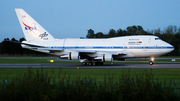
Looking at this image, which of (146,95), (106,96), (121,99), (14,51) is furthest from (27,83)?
(14,51)

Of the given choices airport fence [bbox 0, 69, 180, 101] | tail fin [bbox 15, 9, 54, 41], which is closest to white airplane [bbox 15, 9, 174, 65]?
tail fin [bbox 15, 9, 54, 41]

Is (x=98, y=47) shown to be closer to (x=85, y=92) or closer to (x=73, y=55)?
(x=73, y=55)

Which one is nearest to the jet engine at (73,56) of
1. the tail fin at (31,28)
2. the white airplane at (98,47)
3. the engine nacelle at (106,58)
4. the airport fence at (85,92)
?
the white airplane at (98,47)

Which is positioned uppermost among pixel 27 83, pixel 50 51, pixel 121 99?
pixel 50 51

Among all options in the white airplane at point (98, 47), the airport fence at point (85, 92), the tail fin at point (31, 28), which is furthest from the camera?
the tail fin at point (31, 28)

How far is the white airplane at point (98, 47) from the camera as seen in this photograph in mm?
33938

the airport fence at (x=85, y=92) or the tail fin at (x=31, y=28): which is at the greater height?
the tail fin at (x=31, y=28)

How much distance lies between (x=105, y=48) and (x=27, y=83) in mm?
24591

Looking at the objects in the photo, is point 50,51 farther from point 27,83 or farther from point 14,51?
point 14,51

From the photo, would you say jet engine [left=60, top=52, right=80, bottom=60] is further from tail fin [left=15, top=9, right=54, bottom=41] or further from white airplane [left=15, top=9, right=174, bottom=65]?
tail fin [left=15, top=9, right=54, bottom=41]

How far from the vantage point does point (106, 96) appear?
10.3 meters

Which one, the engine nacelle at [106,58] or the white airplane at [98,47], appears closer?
the engine nacelle at [106,58]

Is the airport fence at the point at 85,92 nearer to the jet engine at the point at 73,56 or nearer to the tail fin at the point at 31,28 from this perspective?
the jet engine at the point at 73,56

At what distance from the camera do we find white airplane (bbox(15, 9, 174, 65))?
33938 mm
